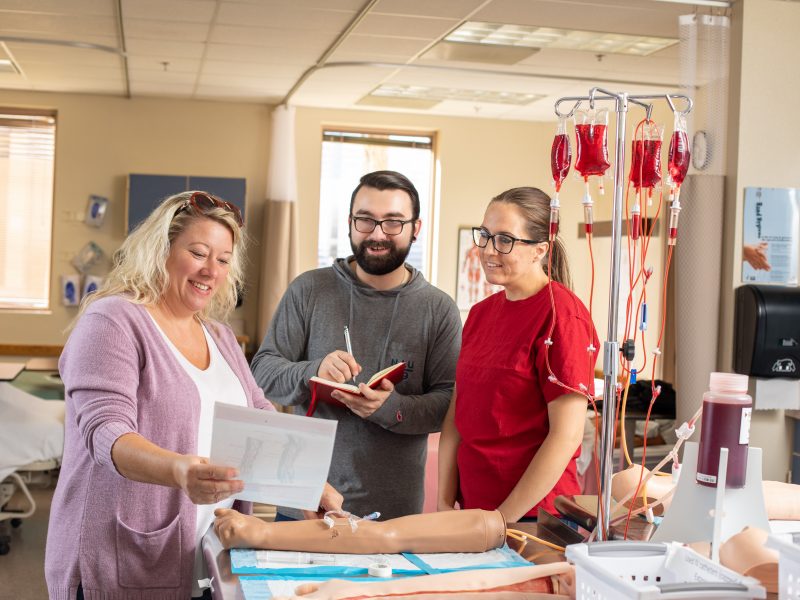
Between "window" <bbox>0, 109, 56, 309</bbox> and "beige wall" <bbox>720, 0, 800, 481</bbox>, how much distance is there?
6.11 meters

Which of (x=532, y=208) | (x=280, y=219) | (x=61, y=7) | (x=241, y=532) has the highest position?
(x=61, y=7)

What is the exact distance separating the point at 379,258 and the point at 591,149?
931 millimetres

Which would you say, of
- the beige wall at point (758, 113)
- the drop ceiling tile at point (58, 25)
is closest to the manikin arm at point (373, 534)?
the beige wall at point (758, 113)

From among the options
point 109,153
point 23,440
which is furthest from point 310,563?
point 109,153

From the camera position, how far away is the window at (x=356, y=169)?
8.64m

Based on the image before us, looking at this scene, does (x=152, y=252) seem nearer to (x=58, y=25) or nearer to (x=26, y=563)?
(x=26, y=563)

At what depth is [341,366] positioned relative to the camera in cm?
236

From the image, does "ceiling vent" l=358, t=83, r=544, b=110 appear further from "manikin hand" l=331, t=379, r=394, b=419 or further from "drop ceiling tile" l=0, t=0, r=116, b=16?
A: "manikin hand" l=331, t=379, r=394, b=419

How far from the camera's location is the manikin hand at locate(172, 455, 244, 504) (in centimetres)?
163

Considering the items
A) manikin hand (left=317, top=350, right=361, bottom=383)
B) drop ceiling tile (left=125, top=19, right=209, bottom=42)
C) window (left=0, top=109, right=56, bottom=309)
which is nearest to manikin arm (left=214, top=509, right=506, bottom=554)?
manikin hand (left=317, top=350, right=361, bottom=383)

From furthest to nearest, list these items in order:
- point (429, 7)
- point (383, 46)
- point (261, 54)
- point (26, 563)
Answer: point (261, 54)
point (383, 46)
point (429, 7)
point (26, 563)

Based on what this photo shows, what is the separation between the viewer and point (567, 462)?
211 centimetres

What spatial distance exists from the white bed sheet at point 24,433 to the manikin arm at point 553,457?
3.36 meters

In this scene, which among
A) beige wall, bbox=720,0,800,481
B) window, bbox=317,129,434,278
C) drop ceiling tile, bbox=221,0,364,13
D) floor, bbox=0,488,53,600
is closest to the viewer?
beige wall, bbox=720,0,800,481
